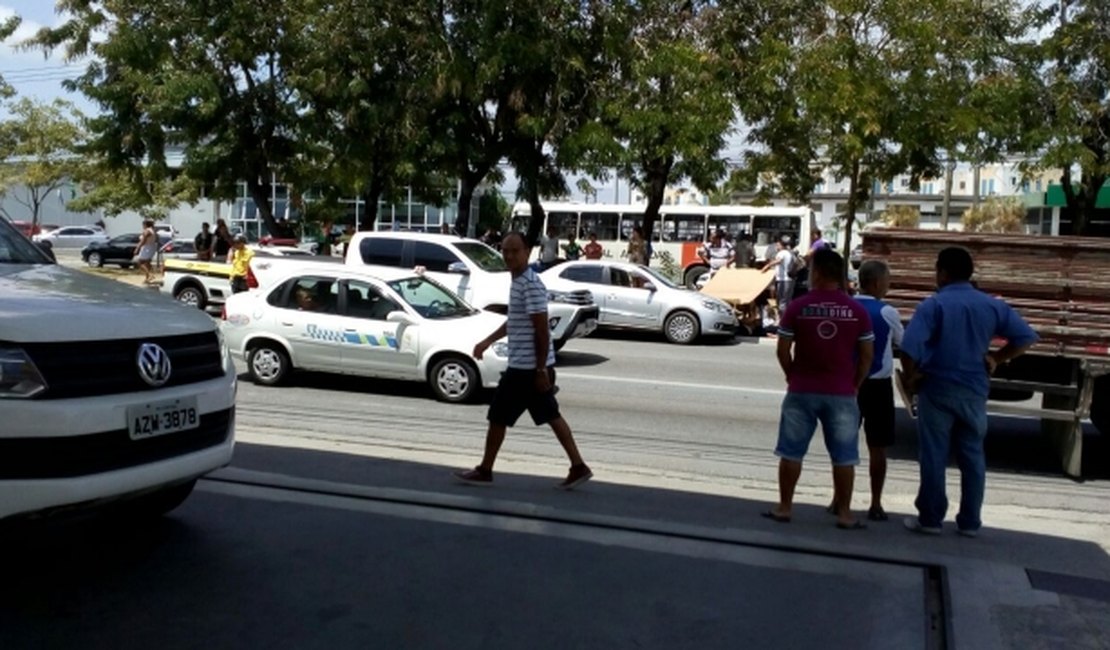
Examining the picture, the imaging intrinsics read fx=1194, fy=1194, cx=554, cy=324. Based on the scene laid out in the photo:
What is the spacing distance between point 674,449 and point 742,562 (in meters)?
4.11

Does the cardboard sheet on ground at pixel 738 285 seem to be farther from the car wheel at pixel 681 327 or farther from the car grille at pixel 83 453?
the car grille at pixel 83 453

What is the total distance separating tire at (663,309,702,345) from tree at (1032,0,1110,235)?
9.47 m

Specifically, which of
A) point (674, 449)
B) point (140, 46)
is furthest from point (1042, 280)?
point (140, 46)

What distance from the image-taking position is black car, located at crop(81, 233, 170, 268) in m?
46.1

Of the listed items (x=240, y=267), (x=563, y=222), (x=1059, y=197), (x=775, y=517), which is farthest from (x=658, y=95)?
(x=1059, y=197)

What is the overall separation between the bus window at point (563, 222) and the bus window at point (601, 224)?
329 mm

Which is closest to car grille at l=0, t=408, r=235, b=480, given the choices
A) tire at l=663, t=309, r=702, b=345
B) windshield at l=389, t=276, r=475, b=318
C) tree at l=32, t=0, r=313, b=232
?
windshield at l=389, t=276, r=475, b=318

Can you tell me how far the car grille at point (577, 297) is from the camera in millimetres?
18328

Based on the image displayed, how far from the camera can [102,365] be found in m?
5.30

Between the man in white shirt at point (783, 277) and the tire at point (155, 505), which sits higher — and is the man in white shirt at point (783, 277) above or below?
above

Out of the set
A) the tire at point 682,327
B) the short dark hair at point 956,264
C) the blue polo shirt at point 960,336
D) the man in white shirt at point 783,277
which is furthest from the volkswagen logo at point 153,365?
the man in white shirt at point 783,277

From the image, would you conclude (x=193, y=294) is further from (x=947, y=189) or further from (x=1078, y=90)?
(x=947, y=189)

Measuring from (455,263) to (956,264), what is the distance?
11681 millimetres

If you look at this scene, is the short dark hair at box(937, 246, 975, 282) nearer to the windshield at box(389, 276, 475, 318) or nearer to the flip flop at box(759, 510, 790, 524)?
the flip flop at box(759, 510, 790, 524)
